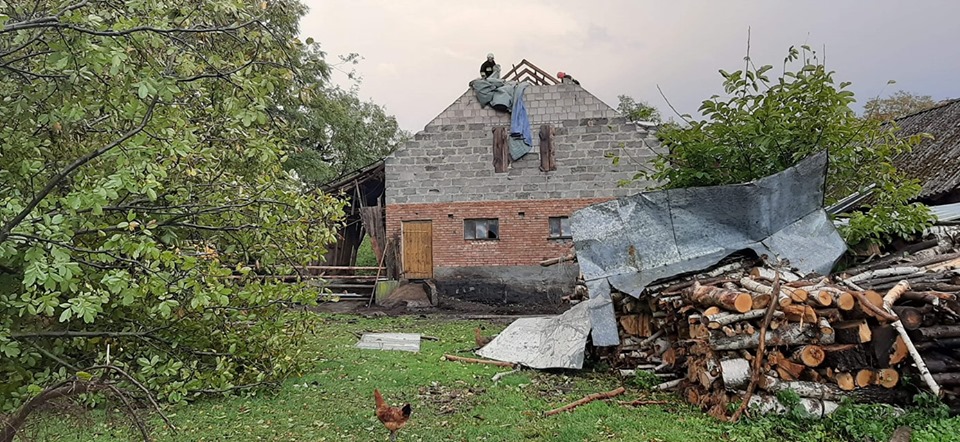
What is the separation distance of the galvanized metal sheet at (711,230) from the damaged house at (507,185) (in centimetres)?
750

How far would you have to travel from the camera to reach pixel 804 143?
25.8 ft

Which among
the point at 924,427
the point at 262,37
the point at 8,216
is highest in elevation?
the point at 262,37

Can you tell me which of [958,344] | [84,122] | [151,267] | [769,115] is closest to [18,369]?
[151,267]

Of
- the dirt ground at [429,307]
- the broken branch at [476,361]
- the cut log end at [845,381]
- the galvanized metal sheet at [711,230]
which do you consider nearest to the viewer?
the cut log end at [845,381]

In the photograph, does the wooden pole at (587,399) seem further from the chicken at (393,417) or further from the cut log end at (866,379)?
the cut log end at (866,379)

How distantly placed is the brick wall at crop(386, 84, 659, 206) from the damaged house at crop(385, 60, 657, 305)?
3 cm

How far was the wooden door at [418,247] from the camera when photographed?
51.6 feet

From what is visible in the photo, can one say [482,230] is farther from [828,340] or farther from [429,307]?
[828,340]

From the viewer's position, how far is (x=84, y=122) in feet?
11.0

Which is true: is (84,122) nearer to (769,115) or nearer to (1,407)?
(1,407)

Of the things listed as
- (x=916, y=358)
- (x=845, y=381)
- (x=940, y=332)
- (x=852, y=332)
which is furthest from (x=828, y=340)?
(x=940, y=332)

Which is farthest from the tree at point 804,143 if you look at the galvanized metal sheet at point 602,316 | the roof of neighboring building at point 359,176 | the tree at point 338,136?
the tree at point 338,136

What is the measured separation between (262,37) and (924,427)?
5972 millimetres

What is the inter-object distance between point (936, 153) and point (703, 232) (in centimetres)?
1225
